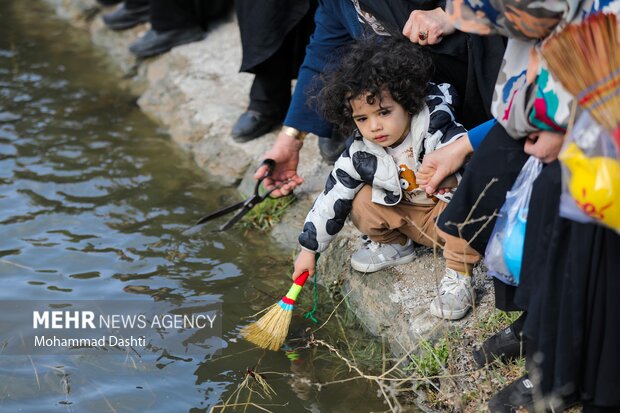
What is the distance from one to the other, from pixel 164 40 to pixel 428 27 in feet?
11.2

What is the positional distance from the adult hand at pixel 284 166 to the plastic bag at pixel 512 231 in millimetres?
1671

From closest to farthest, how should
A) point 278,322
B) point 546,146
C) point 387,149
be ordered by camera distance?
point 546,146, point 387,149, point 278,322

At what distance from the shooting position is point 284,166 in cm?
458

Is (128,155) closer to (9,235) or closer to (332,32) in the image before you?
(9,235)

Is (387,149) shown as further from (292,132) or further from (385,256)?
(292,132)

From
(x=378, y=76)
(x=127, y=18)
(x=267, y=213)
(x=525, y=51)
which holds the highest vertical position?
(x=525, y=51)

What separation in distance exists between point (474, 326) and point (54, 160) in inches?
A: 121

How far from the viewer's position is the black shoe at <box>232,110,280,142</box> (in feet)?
17.7

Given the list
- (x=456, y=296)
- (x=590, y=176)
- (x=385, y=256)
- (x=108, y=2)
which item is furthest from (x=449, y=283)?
(x=108, y=2)

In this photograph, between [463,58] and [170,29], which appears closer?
[463,58]

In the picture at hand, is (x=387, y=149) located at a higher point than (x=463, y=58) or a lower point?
lower

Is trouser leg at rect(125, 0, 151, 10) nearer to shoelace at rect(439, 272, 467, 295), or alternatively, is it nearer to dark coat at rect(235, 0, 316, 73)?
dark coat at rect(235, 0, 316, 73)

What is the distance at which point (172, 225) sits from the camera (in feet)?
16.0

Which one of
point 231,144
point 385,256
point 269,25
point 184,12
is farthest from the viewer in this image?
point 184,12
